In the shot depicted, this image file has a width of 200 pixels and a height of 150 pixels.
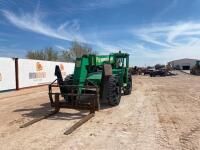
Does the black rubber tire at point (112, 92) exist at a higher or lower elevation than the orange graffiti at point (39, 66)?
lower

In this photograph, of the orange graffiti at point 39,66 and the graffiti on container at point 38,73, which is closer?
the graffiti on container at point 38,73

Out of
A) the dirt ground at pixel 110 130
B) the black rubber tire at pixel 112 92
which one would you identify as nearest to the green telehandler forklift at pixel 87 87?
the black rubber tire at pixel 112 92

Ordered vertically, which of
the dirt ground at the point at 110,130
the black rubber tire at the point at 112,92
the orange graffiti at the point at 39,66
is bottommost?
the dirt ground at the point at 110,130

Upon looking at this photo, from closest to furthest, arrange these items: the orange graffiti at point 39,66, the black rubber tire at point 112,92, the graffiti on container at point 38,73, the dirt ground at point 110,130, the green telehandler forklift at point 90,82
Answer: the dirt ground at point 110,130
the green telehandler forklift at point 90,82
the black rubber tire at point 112,92
the graffiti on container at point 38,73
the orange graffiti at point 39,66

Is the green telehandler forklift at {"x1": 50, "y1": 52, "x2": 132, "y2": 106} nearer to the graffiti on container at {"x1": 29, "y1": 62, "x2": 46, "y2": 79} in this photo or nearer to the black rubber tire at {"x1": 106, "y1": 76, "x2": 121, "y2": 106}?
the black rubber tire at {"x1": 106, "y1": 76, "x2": 121, "y2": 106}

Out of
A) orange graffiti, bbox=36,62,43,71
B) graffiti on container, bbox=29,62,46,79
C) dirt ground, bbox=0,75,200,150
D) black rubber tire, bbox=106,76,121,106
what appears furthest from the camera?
orange graffiti, bbox=36,62,43,71

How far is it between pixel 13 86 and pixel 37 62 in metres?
4.86

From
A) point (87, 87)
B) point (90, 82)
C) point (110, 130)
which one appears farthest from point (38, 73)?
point (110, 130)

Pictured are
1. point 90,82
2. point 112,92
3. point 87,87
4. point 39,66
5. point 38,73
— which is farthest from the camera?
point 39,66

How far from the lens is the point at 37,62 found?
25609 mm

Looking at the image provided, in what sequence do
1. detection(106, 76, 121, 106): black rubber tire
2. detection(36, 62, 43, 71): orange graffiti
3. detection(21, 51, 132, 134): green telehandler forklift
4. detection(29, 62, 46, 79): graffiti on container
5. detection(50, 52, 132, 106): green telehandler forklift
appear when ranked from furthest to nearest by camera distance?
detection(36, 62, 43, 71): orange graffiti → detection(29, 62, 46, 79): graffiti on container → detection(106, 76, 121, 106): black rubber tire → detection(50, 52, 132, 106): green telehandler forklift → detection(21, 51, 132, 134): green telehandler forklift

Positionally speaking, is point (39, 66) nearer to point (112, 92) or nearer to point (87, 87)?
point (112, 92)

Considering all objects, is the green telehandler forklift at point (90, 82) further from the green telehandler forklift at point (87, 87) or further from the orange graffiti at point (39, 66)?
the orange graffiti at point (39, 66)

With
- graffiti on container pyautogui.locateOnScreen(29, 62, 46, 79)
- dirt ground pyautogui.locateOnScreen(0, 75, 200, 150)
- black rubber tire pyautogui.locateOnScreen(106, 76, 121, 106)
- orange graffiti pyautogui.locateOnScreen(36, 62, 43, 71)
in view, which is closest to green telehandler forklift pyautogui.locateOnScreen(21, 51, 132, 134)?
black rubber tire pyautogui.locateOnScreen(106, 76, 121, 106)
